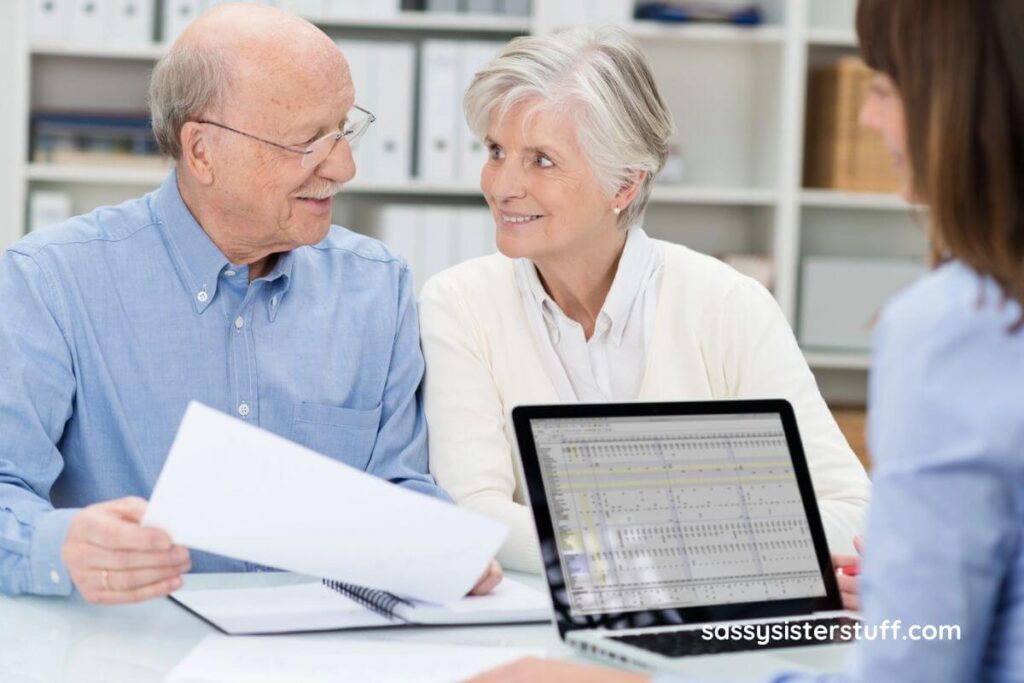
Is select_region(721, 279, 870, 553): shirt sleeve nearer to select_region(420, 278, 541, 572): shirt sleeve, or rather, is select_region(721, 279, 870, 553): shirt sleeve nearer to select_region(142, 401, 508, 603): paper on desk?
select_region(420, 278, 541, 572): shirt sleeve

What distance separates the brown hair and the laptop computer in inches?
16.9

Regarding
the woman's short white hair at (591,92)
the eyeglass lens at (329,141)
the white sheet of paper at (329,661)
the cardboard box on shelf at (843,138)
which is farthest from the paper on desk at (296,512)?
the cardboard box on shelf at (843,138)

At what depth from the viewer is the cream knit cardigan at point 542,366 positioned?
1633mm

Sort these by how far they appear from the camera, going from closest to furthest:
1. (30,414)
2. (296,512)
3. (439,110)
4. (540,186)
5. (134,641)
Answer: (296,512) < (134,641) < (30,414) < (540,186) < (439,110)

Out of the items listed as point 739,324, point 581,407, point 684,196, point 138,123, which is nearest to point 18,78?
point 138,123

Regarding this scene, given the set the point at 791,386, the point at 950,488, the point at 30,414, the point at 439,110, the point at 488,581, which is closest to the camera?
the point at 950,488

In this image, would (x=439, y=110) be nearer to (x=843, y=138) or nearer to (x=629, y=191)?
(x=843, y=138)

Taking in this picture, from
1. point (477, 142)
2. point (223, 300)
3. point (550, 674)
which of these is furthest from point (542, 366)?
point (477, 142)

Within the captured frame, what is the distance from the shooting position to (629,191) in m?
1.89

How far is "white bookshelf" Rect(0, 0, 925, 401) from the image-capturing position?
3385 millimetres

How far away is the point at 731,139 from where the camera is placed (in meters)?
3.70

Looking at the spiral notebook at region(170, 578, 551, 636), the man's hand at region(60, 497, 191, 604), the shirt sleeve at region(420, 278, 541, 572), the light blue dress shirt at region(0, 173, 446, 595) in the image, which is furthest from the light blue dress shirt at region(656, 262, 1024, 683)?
the light blue dress shirt at region(0, 173, 446, 595)

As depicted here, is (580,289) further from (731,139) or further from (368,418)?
(731,139)

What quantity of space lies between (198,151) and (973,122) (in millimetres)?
1127
